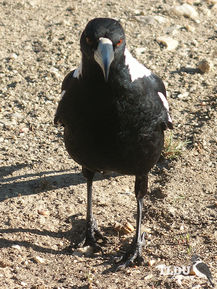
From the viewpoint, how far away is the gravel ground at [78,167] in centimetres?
482

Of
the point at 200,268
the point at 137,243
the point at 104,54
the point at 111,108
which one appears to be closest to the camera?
the point at 104,54

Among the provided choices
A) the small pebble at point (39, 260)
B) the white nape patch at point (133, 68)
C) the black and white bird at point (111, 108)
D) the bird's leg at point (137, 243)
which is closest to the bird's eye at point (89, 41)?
the black and white bird at point (111, 108)

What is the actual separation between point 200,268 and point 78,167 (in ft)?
5.99

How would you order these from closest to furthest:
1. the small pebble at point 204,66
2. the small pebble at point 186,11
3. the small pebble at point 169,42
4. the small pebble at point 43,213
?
the small pebble at point 43,213 → the small pebble at point 204,66 → the small pebble at point 169,42 → the small pebble at point 186,11

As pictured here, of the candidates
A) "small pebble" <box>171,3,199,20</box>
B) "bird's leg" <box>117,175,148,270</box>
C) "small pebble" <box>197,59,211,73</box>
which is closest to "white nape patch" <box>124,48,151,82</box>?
"bird's leg" <box>117,175,148,270</box>

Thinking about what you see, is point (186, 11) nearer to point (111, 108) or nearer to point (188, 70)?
point (188, 70)

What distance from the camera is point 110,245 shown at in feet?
16.8

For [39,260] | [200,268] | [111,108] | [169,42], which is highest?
[111,108]

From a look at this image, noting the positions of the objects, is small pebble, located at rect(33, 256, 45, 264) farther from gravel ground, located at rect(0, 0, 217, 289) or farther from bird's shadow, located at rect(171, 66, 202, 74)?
bird's shadow, located at rect(171, 66, 202, 74)

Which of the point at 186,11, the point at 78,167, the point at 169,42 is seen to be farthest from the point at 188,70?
the point at 78,167

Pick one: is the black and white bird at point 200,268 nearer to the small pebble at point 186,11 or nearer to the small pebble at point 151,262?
the small pebble at point 151,262

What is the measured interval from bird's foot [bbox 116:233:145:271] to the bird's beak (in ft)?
5.17

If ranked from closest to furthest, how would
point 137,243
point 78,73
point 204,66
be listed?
1. point 78,73
2. point 137,243
3. point 204,66

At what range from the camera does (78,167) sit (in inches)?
235
